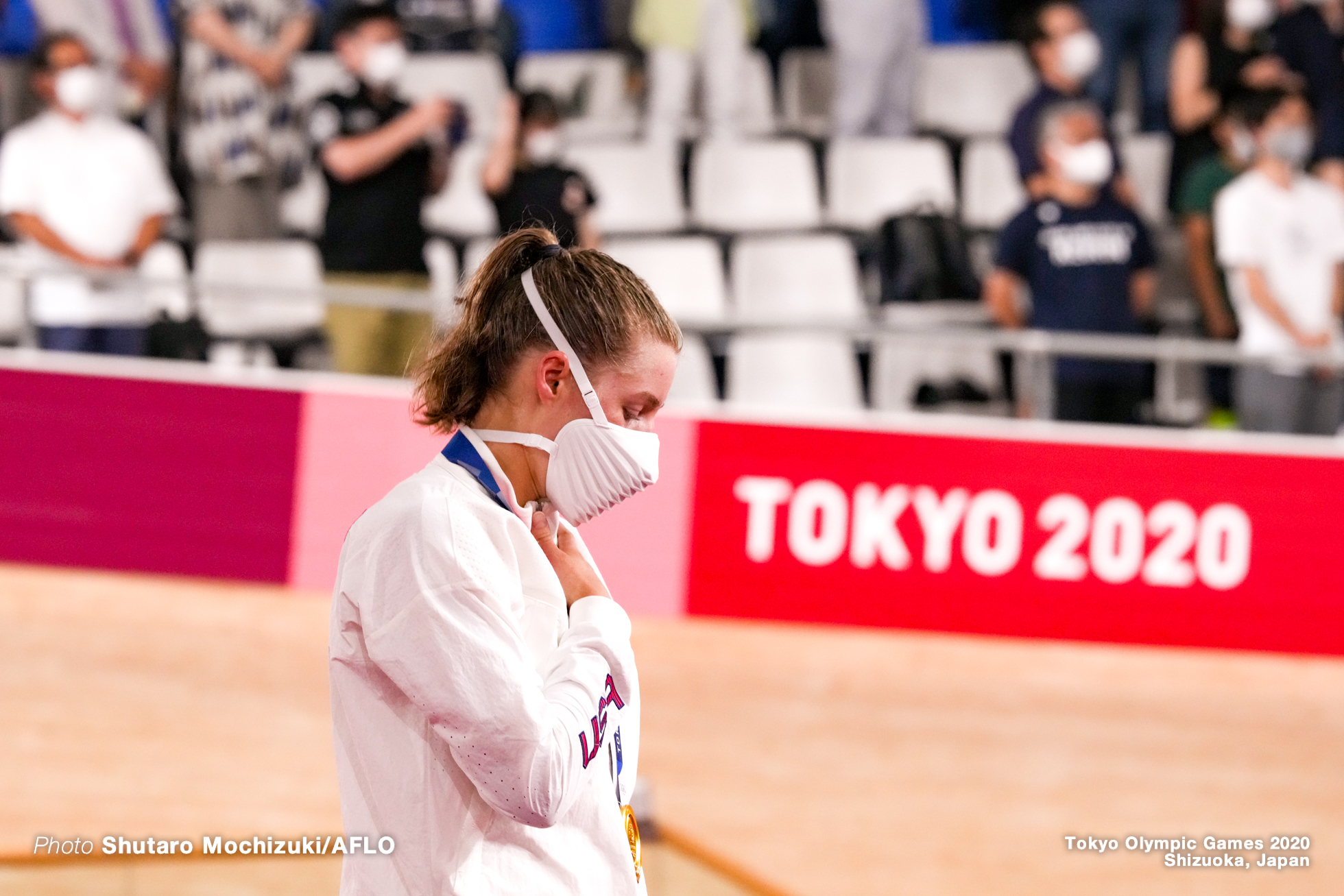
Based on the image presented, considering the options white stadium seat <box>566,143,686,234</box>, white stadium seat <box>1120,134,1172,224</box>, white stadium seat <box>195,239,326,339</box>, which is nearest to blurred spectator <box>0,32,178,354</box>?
white stadium seat <box>195,239,326,339</box>

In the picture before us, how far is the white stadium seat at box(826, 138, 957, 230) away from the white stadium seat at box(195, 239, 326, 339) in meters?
2.80

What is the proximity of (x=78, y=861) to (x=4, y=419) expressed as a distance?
2.87 metres

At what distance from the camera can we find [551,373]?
148 cm

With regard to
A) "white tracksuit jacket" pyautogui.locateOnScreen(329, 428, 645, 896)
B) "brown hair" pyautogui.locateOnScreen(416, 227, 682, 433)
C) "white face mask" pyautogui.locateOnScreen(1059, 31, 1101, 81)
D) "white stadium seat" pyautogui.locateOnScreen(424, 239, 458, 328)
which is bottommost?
"white tracksuit jacket" pyautogui.locateOnScreen(329, 428, 645, 896)

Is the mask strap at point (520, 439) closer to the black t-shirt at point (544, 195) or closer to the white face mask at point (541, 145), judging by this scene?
the black t-shirt at point (544, 195)

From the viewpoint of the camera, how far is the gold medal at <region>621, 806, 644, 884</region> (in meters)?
1.52

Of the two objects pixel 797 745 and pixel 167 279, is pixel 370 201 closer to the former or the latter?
pixel 167 279

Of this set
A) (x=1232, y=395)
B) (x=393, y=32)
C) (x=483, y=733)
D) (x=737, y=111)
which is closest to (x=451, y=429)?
(x=483, y=733)

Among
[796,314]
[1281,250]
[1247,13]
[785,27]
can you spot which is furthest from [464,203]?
[1247,13]

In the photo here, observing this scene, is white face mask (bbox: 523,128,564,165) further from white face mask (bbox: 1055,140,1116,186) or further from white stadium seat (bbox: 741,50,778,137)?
white face mask (bbox: 1055,140,1116,186)

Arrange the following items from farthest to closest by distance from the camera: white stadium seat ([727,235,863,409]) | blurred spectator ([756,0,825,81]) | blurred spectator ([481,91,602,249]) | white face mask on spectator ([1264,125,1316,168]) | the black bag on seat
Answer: blurred spectator ([756,0,825,81]) < the black bag on seat < white face mask on spectator ([1264,125,1316,168]) < white stadium seat ([727,235,863,409]) < blurred spectator ([481,91,602,249])

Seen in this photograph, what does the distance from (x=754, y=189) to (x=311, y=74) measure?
240cm

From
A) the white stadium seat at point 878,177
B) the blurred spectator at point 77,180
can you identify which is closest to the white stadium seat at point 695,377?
the white stadium seat at point 878,177

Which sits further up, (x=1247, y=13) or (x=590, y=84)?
(x=1247, y=13)
